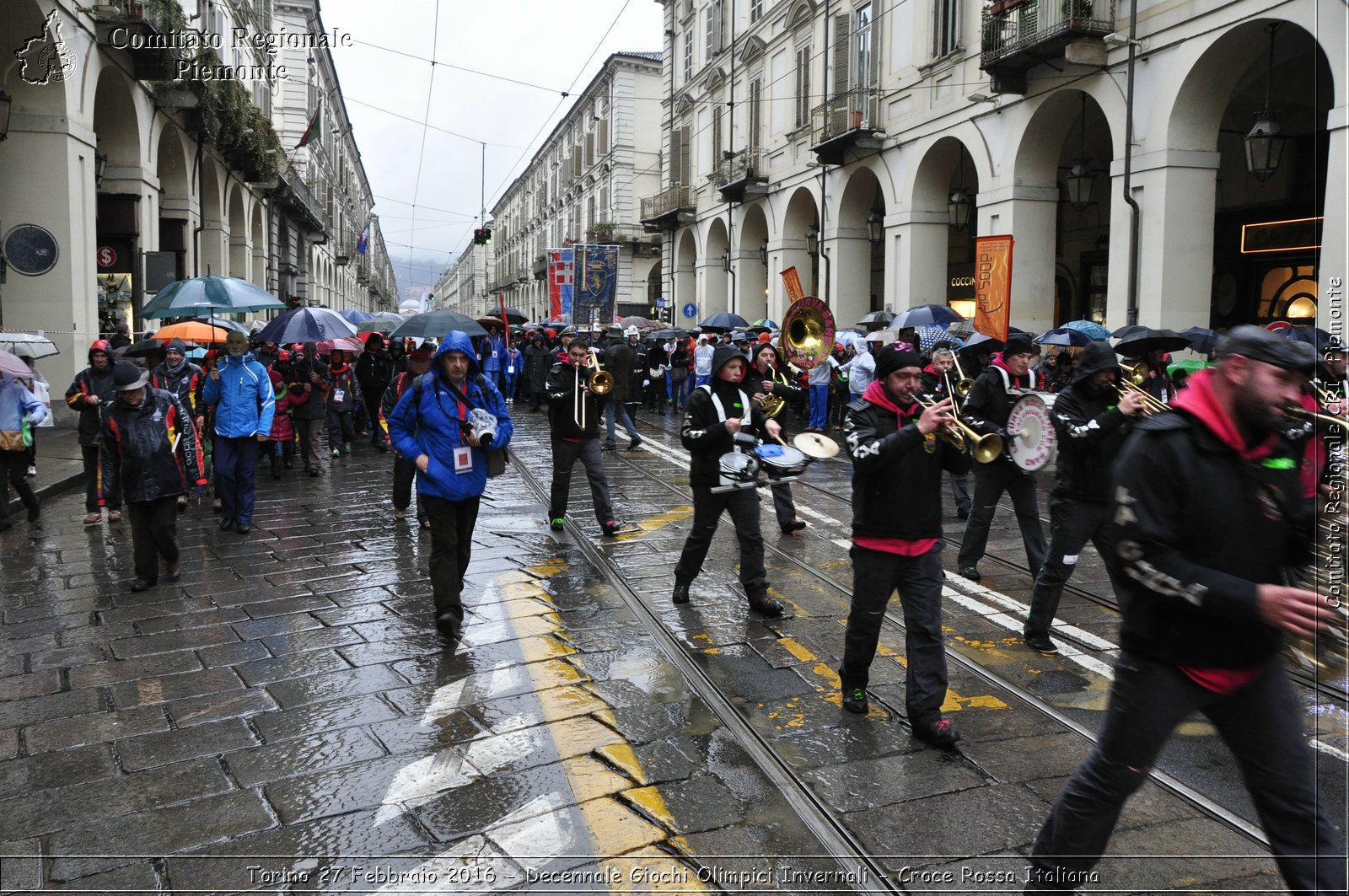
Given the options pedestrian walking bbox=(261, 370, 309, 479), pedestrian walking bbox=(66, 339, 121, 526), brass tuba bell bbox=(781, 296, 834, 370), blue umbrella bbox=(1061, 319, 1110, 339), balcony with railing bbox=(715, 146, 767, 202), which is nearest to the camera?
brass tuba bell bbox=(781, 296, 834, 370)

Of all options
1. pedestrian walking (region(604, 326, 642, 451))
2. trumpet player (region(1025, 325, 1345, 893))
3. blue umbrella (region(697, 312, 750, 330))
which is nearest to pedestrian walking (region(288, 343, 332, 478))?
pedestrian walking (region(604, 326, 642, 451))

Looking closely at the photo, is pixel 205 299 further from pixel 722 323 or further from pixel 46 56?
pixel 722 323

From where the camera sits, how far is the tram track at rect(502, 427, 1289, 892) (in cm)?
349

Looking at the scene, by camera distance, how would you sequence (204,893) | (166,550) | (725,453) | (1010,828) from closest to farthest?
1. (204,893)
2. (1010,828)
3. (725,453)
4. (166,550)

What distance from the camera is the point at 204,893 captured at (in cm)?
318

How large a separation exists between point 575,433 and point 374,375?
312 inches

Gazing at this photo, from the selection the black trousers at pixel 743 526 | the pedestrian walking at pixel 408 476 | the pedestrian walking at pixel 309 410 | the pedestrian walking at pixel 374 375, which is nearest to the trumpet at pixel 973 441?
the black trousers at pixel 743 526

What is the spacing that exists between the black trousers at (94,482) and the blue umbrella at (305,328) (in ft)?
9.22

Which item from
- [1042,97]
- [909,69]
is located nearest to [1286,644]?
[1042,97]

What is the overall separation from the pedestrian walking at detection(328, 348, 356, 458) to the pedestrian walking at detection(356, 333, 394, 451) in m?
0.52

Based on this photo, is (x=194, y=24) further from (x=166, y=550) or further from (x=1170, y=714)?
(x=1170, y=714)

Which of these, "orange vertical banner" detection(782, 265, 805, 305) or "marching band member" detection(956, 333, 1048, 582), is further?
"orange vertical banner" detection(782, 265, 805, 305)

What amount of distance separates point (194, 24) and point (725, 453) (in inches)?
846

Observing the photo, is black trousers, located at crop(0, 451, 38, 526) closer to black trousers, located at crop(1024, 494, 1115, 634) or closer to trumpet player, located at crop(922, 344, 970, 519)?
trumpet player, located at crop(922, 344, 970, 519)
